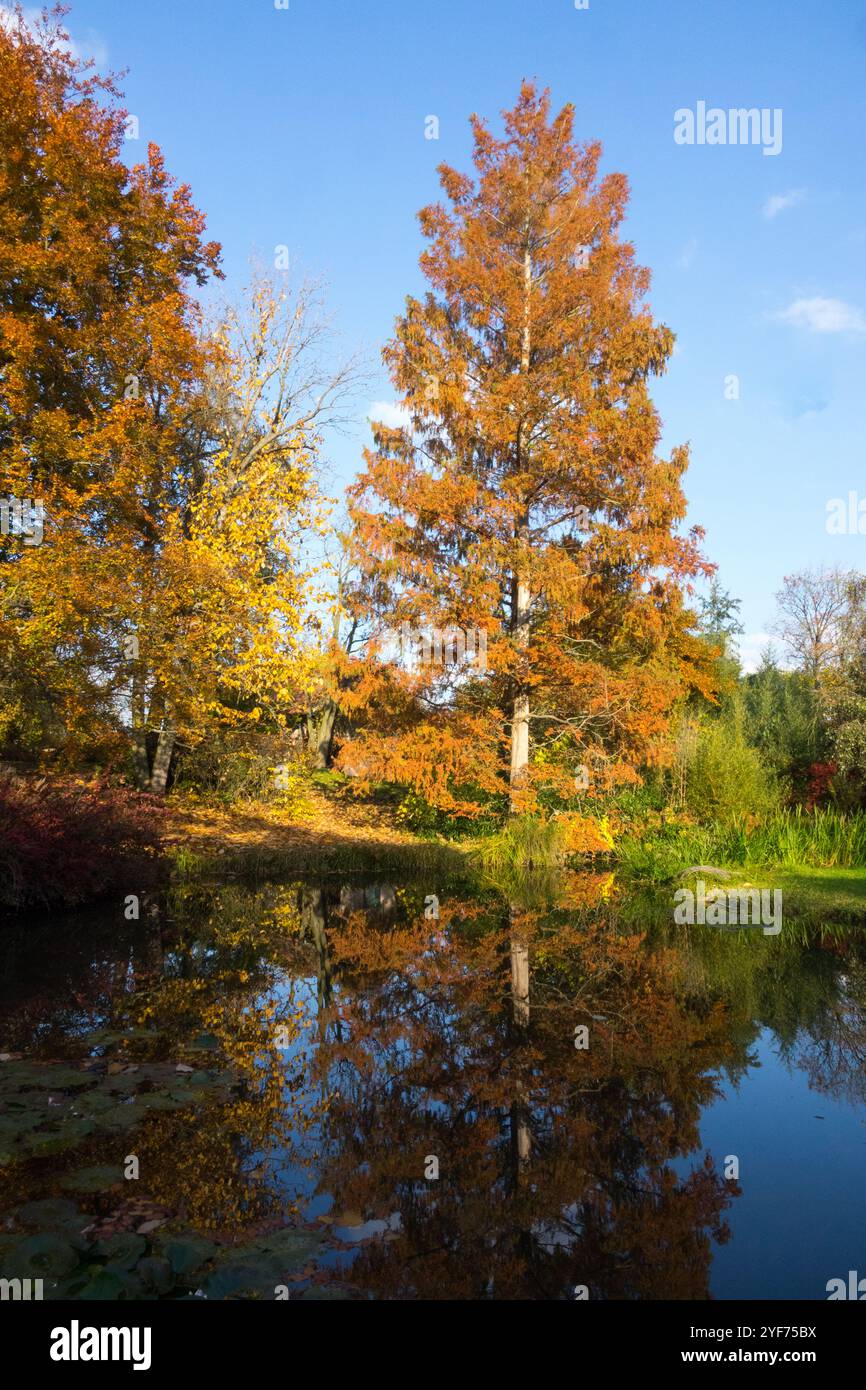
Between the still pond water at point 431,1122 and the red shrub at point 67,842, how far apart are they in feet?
3.91

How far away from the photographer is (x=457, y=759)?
45.1 feet

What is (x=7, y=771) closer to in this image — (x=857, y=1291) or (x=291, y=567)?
(x=291, y=567)

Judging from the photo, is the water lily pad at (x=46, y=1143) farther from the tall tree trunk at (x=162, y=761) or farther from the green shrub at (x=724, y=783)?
the tall tree trunk at (x=162, y=761)

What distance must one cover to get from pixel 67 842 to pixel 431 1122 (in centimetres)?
660

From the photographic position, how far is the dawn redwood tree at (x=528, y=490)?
524 inches

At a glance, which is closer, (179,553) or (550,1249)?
(550,1249)

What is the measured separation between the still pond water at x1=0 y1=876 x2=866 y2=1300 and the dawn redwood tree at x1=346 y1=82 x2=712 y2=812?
6330 millimetres

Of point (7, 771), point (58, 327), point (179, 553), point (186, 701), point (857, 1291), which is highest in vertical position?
point (58, 327)

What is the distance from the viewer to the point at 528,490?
1412 cm

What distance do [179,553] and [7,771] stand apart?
443 cm

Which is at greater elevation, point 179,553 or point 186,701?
point 179,553

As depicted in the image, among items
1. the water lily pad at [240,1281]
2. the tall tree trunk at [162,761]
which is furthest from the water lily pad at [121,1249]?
the tall tree trunk at [162,761]

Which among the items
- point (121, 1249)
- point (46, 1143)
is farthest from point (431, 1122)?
point (46, 1143)
